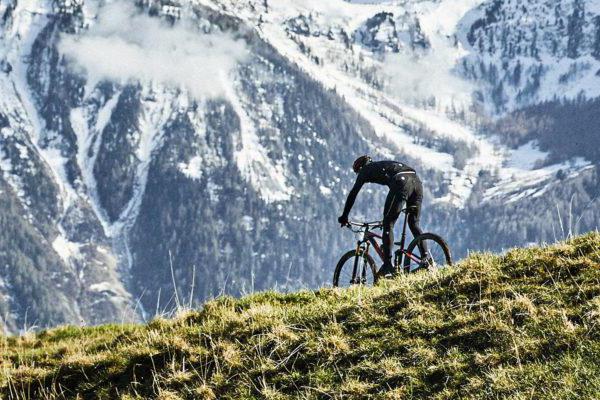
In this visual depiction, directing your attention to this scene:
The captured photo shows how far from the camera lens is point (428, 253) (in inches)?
598

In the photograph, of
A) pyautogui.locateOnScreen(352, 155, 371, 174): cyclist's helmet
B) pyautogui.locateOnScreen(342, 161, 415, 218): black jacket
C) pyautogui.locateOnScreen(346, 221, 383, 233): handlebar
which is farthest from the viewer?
pyautogui.locateOnScreen(352, 155, 371, 174): cyclist's helmet

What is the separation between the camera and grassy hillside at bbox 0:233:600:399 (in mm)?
8367

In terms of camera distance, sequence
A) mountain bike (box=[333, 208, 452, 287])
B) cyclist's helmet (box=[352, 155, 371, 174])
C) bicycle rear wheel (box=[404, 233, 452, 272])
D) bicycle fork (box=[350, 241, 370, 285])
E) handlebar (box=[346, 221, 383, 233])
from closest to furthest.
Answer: bicycle rear wheel (box=[404, 233, 452, 272])
mountain bike (box=[333, 208, 452, 287])
bicycle fork (box=[350, 241, 370, 285])
handlebar (box=[346, 221, 383, 233])
cyclist's helmet (box=[352, 155, 371, 174])

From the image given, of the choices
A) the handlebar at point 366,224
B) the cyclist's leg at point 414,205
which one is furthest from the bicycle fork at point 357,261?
the cyclist's leg at point 414,205

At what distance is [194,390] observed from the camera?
9.80 metres

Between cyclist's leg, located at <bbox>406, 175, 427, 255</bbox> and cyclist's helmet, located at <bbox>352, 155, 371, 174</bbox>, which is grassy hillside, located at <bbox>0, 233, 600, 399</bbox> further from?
cyclist's helmet, located at <bbox>352, 155, 371, 174</bbox>

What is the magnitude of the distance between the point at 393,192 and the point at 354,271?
2.01 meters

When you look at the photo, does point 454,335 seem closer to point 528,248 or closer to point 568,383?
point 568,383

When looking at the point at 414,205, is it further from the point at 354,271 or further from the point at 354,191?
the point at 354,271

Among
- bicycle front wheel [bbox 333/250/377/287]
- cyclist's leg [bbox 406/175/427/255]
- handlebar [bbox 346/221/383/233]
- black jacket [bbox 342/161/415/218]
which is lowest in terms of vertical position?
bicycle front wheel [bbox 333/250/377/287]

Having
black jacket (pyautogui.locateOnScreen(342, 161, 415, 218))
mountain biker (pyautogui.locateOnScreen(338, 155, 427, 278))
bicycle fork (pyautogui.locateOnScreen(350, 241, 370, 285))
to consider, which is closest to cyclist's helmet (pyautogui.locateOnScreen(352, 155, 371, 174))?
mountain biker (pyautogui.locateOnScreen(338, 155, 427, 278))

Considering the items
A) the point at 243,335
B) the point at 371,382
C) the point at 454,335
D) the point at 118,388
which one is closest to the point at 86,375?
the point at 118,388

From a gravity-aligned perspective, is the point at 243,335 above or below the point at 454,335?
below

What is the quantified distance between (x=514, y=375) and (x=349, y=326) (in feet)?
10.0
